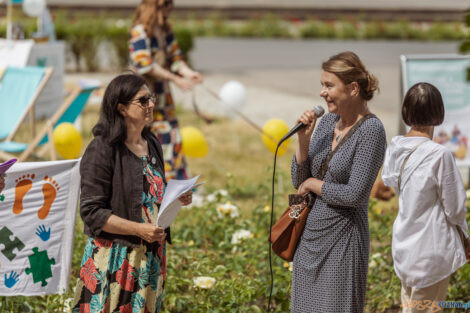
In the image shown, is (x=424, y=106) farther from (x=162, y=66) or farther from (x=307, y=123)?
(x=162, y=66)

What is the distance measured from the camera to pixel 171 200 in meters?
2.76

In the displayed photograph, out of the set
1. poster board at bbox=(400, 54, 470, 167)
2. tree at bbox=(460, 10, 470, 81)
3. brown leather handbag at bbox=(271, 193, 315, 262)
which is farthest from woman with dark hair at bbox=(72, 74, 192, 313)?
poster board at bbox=(400, 54, 470, 167)

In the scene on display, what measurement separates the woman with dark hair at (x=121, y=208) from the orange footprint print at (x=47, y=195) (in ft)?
2.08

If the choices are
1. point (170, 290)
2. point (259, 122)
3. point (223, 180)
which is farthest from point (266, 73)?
point (170, 290)

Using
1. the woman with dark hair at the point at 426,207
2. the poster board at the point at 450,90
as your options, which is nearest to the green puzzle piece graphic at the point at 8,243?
the woman with dark hair at the point at 426,207

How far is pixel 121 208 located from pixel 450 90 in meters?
3.87

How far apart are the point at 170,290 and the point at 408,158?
5.45 feet

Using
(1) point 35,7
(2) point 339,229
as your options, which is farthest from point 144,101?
(1) point 35,7

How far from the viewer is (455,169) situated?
2.97 meters

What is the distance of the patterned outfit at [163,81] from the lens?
18.5ft

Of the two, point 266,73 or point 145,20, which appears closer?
point 145,20

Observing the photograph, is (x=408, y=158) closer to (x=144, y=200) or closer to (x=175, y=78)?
(x=144, y=200)

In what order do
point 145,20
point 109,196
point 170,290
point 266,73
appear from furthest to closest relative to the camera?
1. point 266,73
2. point 145,20
3. point 170,290
4. point 109,196

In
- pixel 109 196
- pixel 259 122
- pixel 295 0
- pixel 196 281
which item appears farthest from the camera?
pixel 295 0
